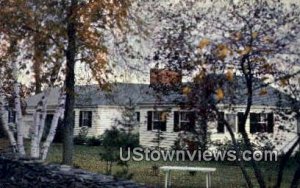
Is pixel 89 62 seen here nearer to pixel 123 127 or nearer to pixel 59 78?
pixel 59 78

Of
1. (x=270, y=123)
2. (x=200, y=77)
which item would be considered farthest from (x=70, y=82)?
(x=200, y=77)

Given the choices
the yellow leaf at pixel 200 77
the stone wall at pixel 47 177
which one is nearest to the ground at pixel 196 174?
the stone wall at pixel 47 177

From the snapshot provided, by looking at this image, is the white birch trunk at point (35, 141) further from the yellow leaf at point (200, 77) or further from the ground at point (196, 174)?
the yellow leaf at point (200, 77)

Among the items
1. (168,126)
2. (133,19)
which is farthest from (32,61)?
(168,126)

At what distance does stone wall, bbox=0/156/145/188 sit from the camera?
30.8 ft

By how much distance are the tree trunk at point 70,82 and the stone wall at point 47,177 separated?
579cm

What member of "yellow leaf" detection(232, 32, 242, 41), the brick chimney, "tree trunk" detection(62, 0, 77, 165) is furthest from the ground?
"yellow leaf" detection(232, 32, 242, 41)

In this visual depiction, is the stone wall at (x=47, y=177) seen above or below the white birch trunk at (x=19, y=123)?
below

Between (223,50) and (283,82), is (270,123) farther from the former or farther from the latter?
(223,50)

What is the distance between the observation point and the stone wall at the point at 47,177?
30.8 feet

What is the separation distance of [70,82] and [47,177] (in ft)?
24.4

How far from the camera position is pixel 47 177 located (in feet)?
34.7

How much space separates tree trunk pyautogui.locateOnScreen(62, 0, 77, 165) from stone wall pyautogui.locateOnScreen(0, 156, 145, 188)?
5792 mm

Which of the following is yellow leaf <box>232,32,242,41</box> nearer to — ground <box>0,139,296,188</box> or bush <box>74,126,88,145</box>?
ground <box>0,139,296,188</box>
